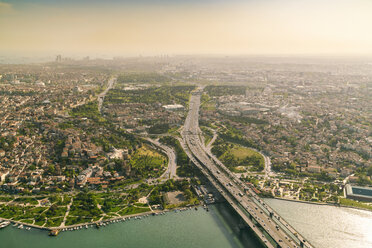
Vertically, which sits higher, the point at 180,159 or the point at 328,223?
the point at 180,159

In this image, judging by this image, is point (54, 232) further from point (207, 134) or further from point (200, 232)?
point (207, 134)

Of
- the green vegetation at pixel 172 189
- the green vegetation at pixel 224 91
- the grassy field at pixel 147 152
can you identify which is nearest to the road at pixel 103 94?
the grassy field at pixel 147 152

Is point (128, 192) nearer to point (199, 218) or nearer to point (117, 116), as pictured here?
point (199, 218)

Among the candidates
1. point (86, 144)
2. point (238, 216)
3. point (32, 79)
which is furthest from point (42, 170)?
point (32, 79)

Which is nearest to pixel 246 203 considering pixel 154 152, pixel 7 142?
pixel 154 152

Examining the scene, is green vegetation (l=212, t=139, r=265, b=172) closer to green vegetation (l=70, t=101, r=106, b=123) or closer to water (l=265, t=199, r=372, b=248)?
water (l=265, t=199, r=372, b=248)

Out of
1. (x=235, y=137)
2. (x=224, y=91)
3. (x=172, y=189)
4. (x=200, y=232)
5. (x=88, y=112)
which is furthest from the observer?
(x=224, y=91)

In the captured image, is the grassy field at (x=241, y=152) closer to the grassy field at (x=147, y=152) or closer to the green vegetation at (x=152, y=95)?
the grassy field at (x=147, y=152)

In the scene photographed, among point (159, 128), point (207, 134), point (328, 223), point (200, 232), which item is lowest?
point (200, 232)
